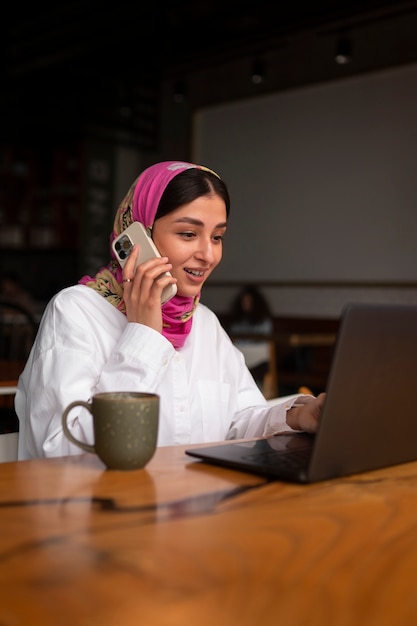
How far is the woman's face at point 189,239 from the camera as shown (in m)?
1.49

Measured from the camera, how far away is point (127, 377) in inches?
50.4

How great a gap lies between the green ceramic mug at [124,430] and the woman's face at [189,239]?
60 cm

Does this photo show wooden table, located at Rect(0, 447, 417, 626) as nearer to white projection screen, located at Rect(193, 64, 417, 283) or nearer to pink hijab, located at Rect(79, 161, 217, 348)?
pink hijab, located at Rect(79, 161, 217, 348)

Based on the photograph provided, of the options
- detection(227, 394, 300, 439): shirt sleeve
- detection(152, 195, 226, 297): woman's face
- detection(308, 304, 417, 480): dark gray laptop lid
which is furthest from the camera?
detection(152, 195, 226, 297): woman's face

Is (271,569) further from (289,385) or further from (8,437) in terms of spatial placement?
(289,385)

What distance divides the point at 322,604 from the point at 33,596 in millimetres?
216

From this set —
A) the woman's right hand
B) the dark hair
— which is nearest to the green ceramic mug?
the woman's right hand

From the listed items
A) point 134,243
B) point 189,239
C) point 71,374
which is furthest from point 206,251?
point 71,374

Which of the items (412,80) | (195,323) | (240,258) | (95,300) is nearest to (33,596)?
(95,300)

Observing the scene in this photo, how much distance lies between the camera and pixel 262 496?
2.71ft

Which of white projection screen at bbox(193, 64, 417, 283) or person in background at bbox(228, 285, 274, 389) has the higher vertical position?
white projection screen at bbox(193, 64, 417, 283)

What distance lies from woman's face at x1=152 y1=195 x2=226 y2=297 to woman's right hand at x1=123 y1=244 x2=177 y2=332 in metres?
0.12

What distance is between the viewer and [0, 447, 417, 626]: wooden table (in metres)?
0.53

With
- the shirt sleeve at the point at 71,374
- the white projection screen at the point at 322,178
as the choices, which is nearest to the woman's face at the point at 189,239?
the shirt sleeve at the point at 71,374
